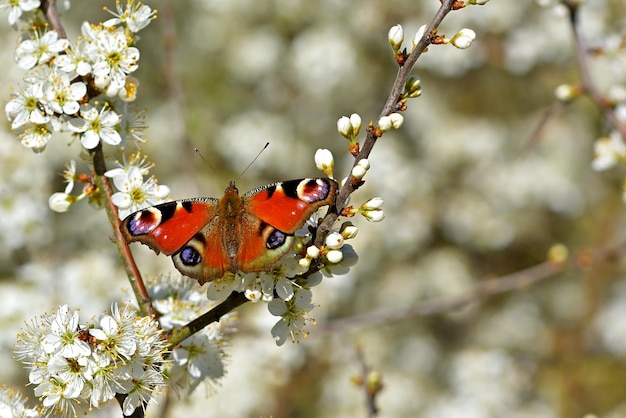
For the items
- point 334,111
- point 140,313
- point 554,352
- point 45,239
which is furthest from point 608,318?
point 140,313

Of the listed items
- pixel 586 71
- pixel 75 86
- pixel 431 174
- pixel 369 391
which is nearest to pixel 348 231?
pixel 75 86

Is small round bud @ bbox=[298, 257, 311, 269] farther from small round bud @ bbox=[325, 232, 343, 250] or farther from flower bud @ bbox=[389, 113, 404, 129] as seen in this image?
flower bud @ bbox=[389, 113, 404, 129]

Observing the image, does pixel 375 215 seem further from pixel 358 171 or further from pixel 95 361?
pixel 95 361

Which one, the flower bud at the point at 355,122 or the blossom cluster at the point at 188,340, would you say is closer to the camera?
the flower bud at the point at 355,122

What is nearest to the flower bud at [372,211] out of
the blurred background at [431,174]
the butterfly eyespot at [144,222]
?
the butterfly eyespot at [144,222]

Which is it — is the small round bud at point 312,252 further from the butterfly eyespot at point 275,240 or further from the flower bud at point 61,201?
the flower bud at point 61,201

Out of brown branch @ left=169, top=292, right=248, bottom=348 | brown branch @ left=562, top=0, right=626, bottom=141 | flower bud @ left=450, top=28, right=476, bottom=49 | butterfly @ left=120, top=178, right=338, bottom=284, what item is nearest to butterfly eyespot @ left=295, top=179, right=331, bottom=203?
butterfly @ left=120, top=178, right=338, bottom=284
